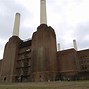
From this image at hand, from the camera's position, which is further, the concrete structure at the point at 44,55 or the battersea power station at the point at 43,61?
the battersea power station at the point at 43,61

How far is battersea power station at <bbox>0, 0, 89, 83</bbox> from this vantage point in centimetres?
3866

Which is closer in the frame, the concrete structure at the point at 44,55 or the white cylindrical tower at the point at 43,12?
the concrete structure at the point at 44,55

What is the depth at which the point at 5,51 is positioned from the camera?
176ft

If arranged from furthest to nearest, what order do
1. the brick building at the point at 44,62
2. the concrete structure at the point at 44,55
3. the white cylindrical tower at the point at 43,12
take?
1. the white cylindrical tower at the point at 43,12
2. the brick building at the point at 44,62
3. the concrete structure at the point at 44,55

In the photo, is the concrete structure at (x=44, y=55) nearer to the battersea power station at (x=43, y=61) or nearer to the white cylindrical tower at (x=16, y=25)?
the battersea power station at (x=43, y=61)

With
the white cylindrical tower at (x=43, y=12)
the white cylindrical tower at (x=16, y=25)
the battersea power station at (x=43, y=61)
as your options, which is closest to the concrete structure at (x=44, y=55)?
the battersea power station at (x=43, y=61)

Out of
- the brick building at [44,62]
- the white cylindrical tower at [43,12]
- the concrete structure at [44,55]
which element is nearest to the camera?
the concrete structure at [44,55]

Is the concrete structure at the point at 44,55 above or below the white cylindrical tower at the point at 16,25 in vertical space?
below

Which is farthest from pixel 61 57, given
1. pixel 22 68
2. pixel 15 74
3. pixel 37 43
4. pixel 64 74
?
pixel 15 74

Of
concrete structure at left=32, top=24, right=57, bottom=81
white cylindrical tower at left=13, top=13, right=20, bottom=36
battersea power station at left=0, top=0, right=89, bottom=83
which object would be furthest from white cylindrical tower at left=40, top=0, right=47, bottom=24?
white cylindrical tower at left=13, top=13, right=20, bottom=36

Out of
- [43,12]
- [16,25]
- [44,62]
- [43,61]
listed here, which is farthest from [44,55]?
[16,25]

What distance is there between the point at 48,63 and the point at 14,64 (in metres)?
14.1

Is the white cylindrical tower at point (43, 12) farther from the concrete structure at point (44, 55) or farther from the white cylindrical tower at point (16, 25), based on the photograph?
the white cylindrical tower at point (16, 25)

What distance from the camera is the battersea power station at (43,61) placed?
38656mm
